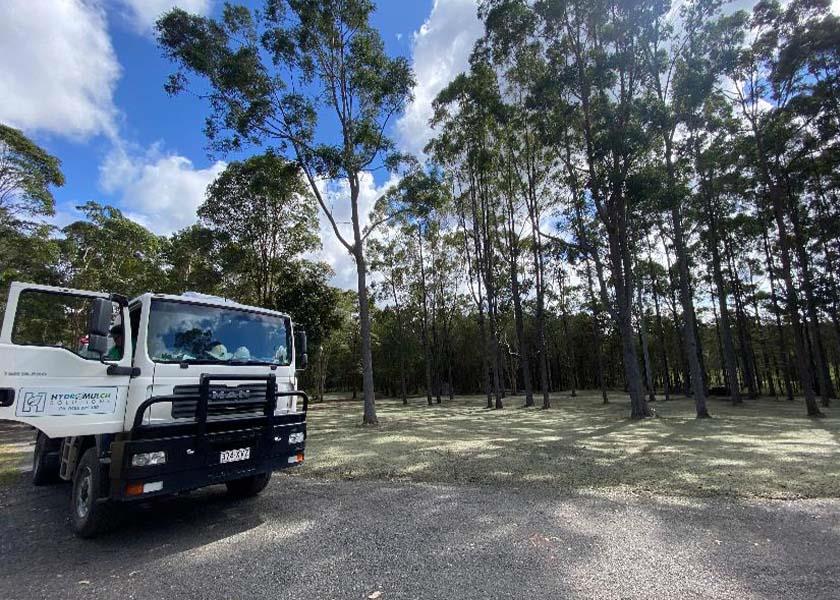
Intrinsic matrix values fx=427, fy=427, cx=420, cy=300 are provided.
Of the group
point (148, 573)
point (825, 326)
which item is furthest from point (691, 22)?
point (825, 326)

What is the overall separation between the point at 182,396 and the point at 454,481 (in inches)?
164

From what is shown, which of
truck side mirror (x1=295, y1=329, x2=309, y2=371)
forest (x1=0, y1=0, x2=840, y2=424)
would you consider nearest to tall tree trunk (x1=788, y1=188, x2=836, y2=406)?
forest (x1=0, y1=0, x2=840, y2=424)

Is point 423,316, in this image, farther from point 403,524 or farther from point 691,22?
point 403,524

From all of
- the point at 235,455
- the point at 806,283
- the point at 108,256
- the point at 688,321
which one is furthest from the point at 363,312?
the point at 806,283

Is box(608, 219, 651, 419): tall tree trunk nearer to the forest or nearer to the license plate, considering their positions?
the forest

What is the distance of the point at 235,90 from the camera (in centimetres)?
1512

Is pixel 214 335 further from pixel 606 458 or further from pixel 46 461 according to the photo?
pixel 606 458

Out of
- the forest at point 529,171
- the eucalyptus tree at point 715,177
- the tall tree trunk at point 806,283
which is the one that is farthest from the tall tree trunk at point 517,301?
the tall tree trunk at point 806,283

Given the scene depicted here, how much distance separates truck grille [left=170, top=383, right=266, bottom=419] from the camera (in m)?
4.58

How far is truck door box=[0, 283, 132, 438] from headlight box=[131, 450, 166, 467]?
46cm

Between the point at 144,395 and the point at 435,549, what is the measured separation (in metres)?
3.32

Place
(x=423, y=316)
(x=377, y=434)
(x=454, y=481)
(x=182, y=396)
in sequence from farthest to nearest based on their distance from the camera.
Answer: (x=423, y=316) → (x=377, y=434) → (x=454, y=481) → (x=182, y=396)

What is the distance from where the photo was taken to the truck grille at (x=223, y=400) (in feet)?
15.0

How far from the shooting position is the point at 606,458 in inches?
321
